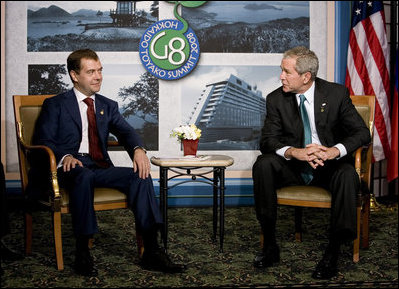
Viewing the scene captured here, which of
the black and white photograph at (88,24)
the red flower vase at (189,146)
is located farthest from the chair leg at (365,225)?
Result: the black and white photograph at (88,24)

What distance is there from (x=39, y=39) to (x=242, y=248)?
302 centimetres

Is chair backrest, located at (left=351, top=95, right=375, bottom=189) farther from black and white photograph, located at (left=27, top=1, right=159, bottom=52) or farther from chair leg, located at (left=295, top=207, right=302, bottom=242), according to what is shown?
black and white photograph, located at (left=27, top=1, right=159, bottom=52)

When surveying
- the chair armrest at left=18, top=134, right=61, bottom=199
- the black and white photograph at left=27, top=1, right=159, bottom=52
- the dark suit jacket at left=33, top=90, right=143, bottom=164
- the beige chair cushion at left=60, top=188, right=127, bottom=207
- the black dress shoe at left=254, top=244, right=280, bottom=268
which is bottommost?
the black dress shoe at left=254, top=244, right=280, bottom=268

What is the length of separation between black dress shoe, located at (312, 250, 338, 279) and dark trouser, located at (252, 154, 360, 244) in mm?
113

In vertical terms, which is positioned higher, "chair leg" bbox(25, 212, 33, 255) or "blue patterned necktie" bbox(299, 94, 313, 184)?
"blue patterned necktie" bbox(299, 94, 313, 184)

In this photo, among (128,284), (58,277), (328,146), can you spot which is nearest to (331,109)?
(328,146)

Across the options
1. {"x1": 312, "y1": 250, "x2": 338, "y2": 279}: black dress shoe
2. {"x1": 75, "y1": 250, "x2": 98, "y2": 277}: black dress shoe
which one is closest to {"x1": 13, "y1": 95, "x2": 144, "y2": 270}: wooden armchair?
{"x1": 75, "y1": 250, "x2": 98, "y2": 277}: black dress shoe

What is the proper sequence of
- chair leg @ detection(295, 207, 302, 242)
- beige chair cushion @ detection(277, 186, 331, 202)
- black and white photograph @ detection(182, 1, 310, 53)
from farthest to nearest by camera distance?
black and white photograph @ detection(182, 1, 310, 53) < chair leg @ detection(295, 207, 302, 242) < beige chair cushion @ detection(277, 186, 331, 202)

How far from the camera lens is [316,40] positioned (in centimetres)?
527

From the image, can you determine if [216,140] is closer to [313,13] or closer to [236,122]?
[236,122]

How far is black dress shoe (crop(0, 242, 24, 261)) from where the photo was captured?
3244 millimetres

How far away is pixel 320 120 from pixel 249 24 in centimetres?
219

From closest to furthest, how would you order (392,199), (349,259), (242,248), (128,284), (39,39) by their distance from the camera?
1. (128,284)
2. (349,259)
3. (242,248)
4. (39,39)
5. (392,199)

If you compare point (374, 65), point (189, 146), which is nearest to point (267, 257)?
point (189, 146)
